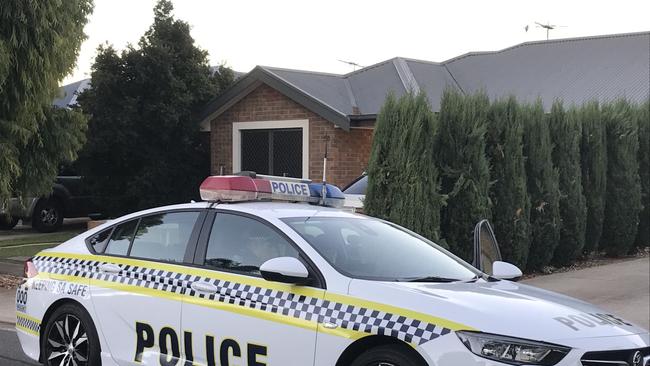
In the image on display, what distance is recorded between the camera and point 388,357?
154 inches

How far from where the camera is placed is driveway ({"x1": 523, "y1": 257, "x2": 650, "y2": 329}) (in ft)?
29.4

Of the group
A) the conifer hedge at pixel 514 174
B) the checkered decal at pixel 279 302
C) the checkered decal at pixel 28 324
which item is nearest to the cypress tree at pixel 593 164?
the conifer hedge at pixel 514 174

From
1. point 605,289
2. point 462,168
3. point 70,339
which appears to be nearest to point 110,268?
point 70,339

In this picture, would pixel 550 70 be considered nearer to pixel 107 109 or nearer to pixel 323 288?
pixel 107 109

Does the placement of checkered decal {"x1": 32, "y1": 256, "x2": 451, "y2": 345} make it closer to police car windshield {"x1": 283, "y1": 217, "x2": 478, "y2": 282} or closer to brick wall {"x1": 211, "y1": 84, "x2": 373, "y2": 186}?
police car windshield {"x1": 283, "y1": 217, "x2": 478, "y2": 282}

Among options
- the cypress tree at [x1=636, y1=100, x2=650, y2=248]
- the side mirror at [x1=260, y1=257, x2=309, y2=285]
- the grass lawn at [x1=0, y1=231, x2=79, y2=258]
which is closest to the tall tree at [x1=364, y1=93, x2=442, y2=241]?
the side mirror at [x1=260, y1=257, x2=309, y2=285]

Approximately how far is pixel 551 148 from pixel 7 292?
8.59 meters

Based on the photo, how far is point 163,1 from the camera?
58.5ft

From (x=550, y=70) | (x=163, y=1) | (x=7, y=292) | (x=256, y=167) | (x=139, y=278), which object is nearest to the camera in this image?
(x=139, y=278)

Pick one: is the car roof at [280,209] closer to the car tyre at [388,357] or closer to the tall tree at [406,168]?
the car tyre at [388,357]

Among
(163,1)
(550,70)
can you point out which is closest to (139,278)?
(163,1)

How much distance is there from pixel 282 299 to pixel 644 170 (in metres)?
12.1

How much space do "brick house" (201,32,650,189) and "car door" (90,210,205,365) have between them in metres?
8.82

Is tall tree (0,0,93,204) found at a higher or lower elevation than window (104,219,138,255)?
higher
